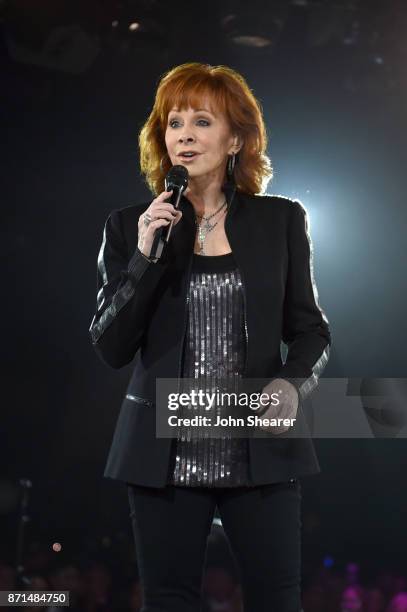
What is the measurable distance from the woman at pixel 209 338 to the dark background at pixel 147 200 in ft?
6.93

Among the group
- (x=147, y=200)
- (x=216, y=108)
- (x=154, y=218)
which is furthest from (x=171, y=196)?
(x=147, y=200)

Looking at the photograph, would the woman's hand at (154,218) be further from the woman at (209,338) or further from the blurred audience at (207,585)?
the blurred audience at (207,585)

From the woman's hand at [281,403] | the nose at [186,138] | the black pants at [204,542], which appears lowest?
the black pants at [204,542]

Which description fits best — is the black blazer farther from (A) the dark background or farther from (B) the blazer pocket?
(A) the dark background

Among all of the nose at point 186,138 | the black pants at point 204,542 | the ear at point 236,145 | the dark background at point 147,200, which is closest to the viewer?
the black pants at point 204,542

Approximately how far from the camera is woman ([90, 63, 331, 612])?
4.45 feet

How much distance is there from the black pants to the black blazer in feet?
0.15

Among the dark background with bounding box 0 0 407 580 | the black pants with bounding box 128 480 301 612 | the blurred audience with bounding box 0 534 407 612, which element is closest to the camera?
the black pants with bounding box 128 480 301 612

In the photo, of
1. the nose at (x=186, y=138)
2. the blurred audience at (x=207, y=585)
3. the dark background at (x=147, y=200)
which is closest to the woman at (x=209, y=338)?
the nose at (x=186, y=138)

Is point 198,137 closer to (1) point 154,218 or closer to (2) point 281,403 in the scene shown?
(1) point 154,218

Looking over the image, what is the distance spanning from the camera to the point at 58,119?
381cm

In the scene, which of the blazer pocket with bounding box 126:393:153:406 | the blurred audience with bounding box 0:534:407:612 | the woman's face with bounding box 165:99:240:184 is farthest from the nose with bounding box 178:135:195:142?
the blurred audience with bounding box 0:534:407:612

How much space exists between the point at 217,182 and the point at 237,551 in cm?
74

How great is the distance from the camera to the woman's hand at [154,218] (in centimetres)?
136
